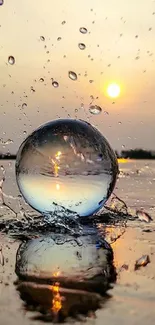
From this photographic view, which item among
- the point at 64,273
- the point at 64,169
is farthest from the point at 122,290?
the point at 64,169

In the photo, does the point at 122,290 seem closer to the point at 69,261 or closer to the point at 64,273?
the point at 64,273

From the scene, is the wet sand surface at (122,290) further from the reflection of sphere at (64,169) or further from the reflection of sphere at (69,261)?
the reflection of sphere at (64,169)

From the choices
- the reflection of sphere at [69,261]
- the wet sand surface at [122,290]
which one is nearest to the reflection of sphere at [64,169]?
the reflection of sphere at [69,261]

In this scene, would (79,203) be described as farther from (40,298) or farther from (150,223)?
(40,298)

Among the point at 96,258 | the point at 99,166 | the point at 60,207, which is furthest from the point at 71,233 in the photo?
the point at 96,258

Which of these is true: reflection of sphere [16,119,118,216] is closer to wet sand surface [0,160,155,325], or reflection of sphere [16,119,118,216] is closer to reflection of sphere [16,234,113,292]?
reflection of sphere [16,234,113,292]

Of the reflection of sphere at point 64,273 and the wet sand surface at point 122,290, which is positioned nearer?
the wet sand surface at point 122,290

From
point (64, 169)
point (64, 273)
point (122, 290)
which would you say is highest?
point (122, 290)
